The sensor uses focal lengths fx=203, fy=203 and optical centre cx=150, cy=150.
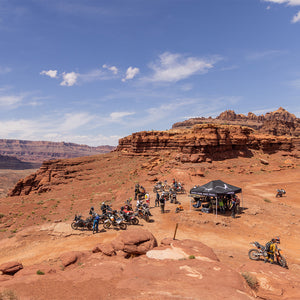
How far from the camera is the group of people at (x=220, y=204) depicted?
17.0 meters

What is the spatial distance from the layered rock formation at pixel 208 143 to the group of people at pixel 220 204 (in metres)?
21.0

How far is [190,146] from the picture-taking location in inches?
1663

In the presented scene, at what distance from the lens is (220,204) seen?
1742 centimetres

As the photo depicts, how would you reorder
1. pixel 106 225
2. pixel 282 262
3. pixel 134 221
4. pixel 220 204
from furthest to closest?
pixel 220 204 < pixel 134 221 < pixel 106 225 < pixel 282 262

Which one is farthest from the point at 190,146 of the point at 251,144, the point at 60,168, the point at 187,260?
the point at 187,260

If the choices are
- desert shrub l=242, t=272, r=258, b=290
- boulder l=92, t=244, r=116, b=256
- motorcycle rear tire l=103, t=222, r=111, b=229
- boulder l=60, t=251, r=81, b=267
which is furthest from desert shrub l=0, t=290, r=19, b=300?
motorcycle rear tire l=103, t=222, r=111, b=229

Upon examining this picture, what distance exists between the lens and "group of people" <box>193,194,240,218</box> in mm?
17030

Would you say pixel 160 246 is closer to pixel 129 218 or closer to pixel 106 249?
pixel 106 249

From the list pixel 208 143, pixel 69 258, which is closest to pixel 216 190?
pixel 69 258

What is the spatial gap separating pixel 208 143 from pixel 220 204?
2624 centimetres

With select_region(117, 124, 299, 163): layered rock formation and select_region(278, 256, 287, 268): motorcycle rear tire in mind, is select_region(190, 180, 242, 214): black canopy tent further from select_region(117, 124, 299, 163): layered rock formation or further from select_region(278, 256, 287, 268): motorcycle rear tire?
select_region(117, 124, 299, 163): layered rock formation

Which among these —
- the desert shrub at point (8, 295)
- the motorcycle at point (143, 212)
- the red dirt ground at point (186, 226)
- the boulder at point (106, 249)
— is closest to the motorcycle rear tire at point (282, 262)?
the red dirt ground at point (186, 226)

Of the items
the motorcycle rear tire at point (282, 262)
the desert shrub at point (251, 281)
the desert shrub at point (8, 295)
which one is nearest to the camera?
the desert shrub at point (8, 295)

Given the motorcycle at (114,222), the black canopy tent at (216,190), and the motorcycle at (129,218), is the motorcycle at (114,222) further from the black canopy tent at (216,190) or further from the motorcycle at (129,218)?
the black canopy tent at (216,190)
